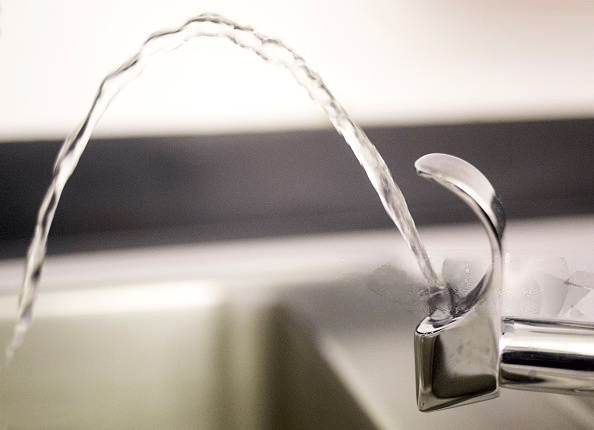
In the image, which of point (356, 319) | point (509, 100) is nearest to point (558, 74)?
point (509, 100)

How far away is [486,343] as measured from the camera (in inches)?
11.7

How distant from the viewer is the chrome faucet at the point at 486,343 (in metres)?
0.28

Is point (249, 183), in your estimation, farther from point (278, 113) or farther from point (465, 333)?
point (465, 333)

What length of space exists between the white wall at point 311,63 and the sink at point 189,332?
0.13 metres

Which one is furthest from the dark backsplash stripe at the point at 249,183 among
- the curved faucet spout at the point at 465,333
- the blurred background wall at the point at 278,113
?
the curved faucet spout at the point at 465,333

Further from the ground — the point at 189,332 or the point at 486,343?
the point at 486,343

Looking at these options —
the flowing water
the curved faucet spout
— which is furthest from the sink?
the curved faucet spout

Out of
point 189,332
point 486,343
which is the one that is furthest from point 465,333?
point 189,332

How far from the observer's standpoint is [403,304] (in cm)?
55

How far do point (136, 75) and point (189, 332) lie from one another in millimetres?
212

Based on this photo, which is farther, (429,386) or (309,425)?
(309,425)

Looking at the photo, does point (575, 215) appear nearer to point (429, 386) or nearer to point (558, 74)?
point (558, 74)

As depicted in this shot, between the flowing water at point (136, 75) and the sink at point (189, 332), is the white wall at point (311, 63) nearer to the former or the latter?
the flowing water at point (136, 75)

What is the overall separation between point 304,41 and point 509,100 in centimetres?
23
